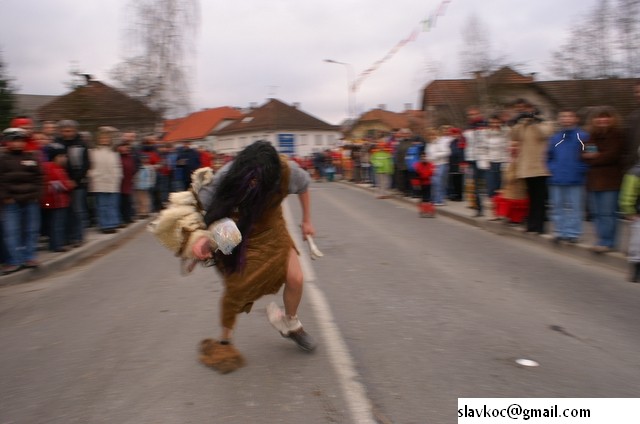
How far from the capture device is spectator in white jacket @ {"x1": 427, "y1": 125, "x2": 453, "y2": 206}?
46.5 feet

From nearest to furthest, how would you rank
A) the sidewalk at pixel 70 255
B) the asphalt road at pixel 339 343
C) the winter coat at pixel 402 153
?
the asphalt road at pixel 339 343 < the sidewalk at pixel 70 255 < the winter coat at pixel 402 153

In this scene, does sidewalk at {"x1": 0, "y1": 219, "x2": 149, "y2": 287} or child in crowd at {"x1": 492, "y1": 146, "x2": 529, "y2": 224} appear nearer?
sidewalk at {"x1": 0, "y1": 219, "x2": 149, "y2": 287}

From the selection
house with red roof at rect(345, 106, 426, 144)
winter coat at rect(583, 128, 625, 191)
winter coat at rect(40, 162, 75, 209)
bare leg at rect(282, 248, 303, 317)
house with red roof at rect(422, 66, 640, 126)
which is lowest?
bare leg at rect(282, 248, 303, 317)

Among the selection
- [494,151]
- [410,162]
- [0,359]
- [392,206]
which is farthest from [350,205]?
[0,359]

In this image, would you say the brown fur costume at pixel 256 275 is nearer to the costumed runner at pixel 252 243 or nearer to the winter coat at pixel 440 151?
the costumed runner at pixel 252 243

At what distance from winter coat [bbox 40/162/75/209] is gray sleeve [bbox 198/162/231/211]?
231 inches

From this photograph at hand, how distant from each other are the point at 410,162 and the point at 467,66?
1202 cm

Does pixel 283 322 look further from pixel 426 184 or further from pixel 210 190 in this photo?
pixel 426 184

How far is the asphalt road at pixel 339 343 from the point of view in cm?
355

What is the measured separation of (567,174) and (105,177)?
8.66m

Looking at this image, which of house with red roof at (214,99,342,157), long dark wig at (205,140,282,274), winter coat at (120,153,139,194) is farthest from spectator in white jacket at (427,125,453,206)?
house with red roof at (214,99,342,157)

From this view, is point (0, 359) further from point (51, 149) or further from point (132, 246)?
point (132, 246)

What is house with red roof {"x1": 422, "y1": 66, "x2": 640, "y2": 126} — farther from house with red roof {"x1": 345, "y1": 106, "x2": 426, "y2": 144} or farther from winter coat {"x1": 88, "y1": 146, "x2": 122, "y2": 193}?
house with red roof {"x1": 345, "y1": 106, "x2": 426, "y2": 144}

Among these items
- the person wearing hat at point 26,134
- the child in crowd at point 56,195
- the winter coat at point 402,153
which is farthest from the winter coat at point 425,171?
the person wearing hat at point 26,134
